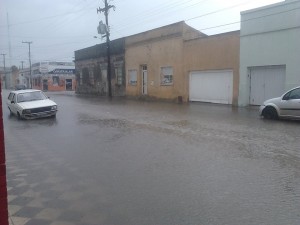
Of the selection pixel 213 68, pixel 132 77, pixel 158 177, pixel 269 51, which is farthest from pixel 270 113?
pixel 132 77

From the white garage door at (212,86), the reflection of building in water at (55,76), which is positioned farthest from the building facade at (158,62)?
the reflection of building in water at (55,76)

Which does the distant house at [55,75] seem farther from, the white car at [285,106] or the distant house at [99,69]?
the white car at [285,106]

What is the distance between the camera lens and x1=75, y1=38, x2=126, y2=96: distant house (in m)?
37.5

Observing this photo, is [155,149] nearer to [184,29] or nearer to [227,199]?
[227,199]

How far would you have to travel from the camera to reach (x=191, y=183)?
6.27 metres

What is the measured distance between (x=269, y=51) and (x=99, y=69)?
25.9 metres

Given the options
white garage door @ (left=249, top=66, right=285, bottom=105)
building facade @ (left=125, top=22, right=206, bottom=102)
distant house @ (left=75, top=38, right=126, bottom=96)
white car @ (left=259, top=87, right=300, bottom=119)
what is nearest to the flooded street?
white car @ (left=259, top=87, right=300, bottom=119)

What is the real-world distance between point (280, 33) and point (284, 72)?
6.94 ft

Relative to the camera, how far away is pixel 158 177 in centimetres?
667

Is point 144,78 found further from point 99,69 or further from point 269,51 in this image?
point 269,51

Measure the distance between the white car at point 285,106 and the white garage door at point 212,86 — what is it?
8141 mm

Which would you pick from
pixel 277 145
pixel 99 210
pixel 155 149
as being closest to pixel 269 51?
pixel 277 145

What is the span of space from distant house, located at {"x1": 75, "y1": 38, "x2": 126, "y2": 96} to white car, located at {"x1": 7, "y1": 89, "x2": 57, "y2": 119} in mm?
18100

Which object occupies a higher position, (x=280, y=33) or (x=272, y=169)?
(x=280, y=33)
